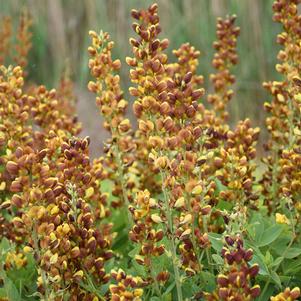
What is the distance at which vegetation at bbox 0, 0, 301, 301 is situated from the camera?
5.99ft

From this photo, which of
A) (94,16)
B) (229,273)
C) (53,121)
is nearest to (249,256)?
(229,273)

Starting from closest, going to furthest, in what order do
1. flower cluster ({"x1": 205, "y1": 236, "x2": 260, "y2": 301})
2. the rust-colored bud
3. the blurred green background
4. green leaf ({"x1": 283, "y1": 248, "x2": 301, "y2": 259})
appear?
flower cluster ({"x1": 205, "y1": 236, "x2": 260, "y2": 301}) → the rust-colored bud → green leaf ({"x1": 283, "y1": 248, "x2": 301, "y2": 259}) → the blurred green background

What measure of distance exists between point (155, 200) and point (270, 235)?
37cm

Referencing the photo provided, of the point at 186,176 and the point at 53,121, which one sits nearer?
the point at 186,176

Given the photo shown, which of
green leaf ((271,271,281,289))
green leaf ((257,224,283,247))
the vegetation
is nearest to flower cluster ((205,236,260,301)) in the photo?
the vegetation

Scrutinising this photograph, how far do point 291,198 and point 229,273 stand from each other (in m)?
0.63

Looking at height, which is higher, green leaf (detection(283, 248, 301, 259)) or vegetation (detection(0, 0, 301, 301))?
vegetation (detection(0, 0, 301, 301))

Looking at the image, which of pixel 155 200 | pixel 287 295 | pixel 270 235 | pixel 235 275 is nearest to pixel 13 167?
pixel 155 200

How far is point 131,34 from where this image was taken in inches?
354

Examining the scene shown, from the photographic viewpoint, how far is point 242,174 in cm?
225

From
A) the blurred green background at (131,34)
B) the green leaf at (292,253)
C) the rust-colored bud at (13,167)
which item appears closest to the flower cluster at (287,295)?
the green leaf at (292,253)

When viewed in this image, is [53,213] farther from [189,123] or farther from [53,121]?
[53,121]

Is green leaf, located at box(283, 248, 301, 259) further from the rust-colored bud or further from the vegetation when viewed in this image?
the rust-colored bud

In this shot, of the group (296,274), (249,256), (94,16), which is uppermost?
(94,16)
